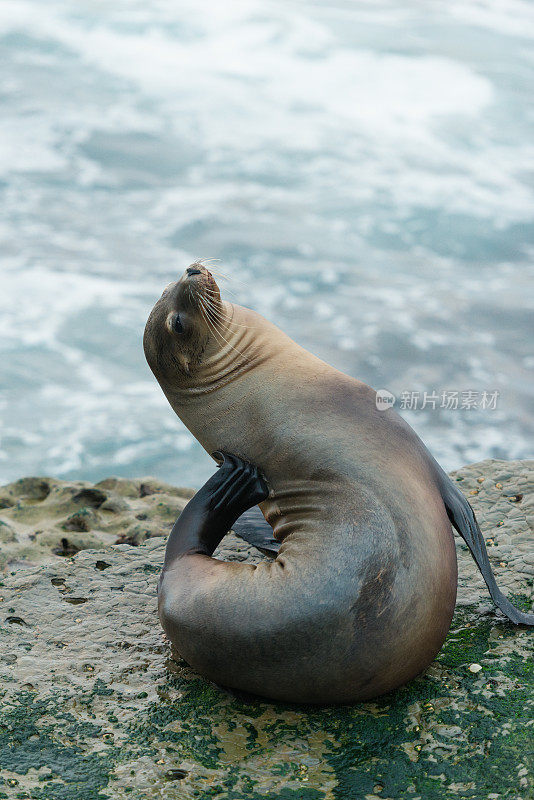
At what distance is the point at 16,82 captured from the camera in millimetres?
16016

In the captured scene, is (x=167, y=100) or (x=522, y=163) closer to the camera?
(x=522, y=163)

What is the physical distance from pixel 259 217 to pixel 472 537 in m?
9.58

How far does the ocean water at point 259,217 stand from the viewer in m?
9.71

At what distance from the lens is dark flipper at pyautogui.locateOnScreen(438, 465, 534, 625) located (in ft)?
11.9

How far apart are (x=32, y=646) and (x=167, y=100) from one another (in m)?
13.3

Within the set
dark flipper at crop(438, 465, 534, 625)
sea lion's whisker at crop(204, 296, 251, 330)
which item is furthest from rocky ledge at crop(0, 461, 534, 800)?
sea lion's whisker at crop(204, 296, 251, 330)

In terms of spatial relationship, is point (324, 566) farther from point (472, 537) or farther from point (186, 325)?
point (186, 325)

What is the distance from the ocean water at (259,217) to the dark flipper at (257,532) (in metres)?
4.62

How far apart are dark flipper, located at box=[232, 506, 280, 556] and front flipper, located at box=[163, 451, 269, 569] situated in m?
0.54

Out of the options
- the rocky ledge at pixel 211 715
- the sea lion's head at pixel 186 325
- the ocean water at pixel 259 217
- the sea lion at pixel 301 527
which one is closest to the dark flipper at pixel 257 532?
the rocky ledge at pixel 211 715

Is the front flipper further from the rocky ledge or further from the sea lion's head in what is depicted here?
the sea lion's head

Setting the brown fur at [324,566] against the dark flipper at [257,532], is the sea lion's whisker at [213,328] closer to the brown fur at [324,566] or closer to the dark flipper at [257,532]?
the brown fur at [324,566]

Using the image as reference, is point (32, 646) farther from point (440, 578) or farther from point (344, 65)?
point (344, 65)

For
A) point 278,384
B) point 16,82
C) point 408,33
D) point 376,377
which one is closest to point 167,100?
point 16,82
